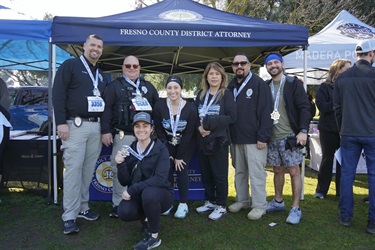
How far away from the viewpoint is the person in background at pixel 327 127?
4.54 m

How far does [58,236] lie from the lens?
335 centimetres

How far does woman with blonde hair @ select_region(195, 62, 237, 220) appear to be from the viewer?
359cm

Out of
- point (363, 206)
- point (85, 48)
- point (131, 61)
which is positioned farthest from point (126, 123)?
point (363, 206)

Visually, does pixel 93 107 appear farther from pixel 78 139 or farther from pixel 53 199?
pixel 53 199

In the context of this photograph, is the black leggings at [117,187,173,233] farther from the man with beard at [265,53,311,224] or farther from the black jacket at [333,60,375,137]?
the black jacket at [333,60,375,137]

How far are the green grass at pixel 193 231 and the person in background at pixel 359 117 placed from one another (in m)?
0.44

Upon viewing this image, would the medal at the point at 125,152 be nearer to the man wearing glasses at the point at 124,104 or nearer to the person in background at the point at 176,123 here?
the man wearing glasses at the point at 124,104

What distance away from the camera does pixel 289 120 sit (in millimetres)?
3744

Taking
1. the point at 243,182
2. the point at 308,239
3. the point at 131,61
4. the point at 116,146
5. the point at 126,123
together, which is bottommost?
the point at 308,239

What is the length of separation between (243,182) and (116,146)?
5.29 feet

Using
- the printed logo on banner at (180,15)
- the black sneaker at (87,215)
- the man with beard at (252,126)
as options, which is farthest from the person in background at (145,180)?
the printed logo on banner at (180,15)

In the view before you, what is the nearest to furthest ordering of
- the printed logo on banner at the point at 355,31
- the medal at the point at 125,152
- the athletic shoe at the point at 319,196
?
1. the medal at the point at 125,152
2. the athletic shoe at the point at 319,196
3. the printed logo on banner at the point at 355,31

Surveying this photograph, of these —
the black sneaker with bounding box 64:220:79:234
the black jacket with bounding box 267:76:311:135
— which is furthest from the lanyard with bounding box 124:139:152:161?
the black jacket with bounding box 267:76:311:135

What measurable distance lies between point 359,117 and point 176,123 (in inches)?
76.4
